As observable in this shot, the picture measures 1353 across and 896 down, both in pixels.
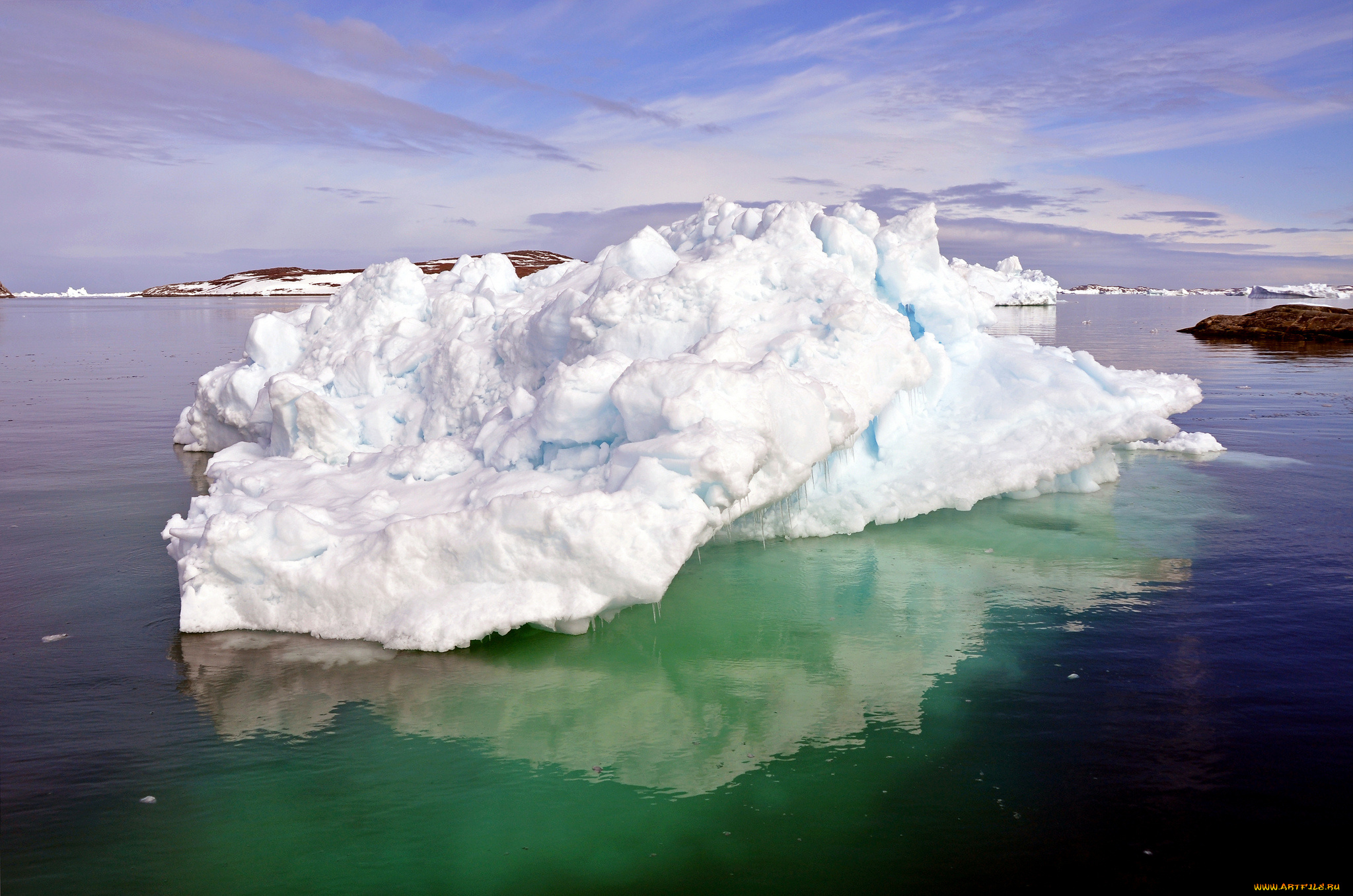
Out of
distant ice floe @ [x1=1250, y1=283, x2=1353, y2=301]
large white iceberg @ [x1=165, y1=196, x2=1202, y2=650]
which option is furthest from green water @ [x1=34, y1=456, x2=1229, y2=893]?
distant ice floe @ [x1=1250, y1=283, x2=1353, y2=301]

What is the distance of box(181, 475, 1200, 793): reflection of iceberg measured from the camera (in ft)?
24.2

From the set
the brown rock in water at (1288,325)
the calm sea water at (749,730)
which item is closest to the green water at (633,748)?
the calm sea water at (749,730)

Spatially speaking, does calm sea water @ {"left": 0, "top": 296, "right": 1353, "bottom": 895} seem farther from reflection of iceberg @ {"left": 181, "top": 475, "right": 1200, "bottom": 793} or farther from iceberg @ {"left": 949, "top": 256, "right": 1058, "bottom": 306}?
iceberg @ {"left": 949, "top": 256, "right": 1058, "bottom": 306}

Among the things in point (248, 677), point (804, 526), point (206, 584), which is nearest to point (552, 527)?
point (248, 677)

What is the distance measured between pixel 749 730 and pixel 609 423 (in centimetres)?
417

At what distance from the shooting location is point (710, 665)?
28.2 ft

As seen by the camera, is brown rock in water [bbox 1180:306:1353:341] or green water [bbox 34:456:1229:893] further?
brown rock in water [bbox 1180:306:1353:341]

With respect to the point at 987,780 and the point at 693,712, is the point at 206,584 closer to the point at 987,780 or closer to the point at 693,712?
the point at 693,712

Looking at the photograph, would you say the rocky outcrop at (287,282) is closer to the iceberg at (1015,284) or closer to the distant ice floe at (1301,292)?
the iceberg at (1015,284)

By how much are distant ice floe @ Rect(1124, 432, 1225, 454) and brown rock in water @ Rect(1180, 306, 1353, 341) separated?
3998 centimetres

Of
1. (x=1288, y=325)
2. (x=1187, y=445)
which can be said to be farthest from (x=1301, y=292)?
(x=1187, y=445)

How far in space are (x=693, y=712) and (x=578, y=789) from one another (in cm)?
145

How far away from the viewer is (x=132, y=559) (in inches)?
470

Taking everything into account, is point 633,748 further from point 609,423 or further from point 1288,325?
point 1288,325
